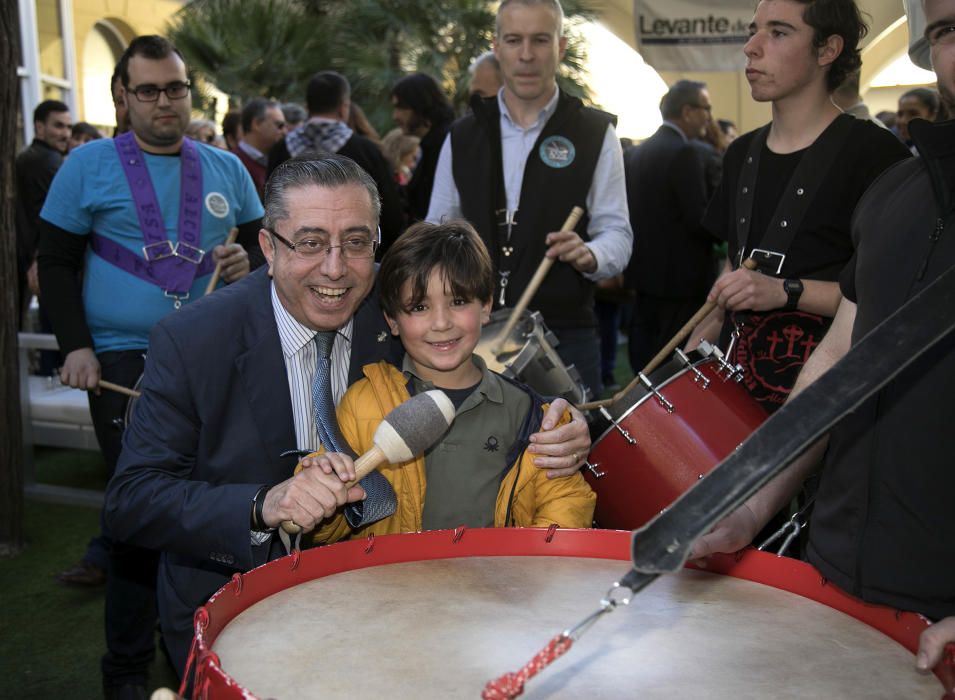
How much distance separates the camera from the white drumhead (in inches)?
54.6

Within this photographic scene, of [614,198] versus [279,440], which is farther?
[614,198]

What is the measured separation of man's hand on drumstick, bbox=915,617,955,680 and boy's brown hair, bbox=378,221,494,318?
1310mm

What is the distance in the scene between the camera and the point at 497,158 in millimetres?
3871

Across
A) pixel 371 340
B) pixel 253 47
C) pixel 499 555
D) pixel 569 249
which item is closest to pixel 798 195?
pixel 569 249

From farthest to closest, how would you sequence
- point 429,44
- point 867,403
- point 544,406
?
point 429,44
point 544,406
point 867,403

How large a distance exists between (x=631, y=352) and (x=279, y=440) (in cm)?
423

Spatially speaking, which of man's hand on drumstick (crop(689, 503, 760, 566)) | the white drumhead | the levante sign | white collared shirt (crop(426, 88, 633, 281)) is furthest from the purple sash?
the levante sign

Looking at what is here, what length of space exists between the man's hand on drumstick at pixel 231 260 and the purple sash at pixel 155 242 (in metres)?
0.14

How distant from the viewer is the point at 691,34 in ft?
18.8

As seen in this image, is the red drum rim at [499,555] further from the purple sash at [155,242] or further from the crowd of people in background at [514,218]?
Answer: the purple sash at [155,242]

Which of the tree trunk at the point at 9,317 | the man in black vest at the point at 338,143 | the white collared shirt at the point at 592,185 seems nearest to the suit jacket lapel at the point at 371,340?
the white collared shirt at the point at 592,185

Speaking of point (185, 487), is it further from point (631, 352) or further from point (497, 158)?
point (631, 352)

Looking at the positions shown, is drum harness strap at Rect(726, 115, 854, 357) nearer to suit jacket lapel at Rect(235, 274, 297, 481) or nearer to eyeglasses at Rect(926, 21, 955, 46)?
eyeglasses at Rect(926, 21, 955, 46)

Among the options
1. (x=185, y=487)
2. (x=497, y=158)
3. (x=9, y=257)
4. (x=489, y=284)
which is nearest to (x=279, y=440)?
(x=185, y=487)
